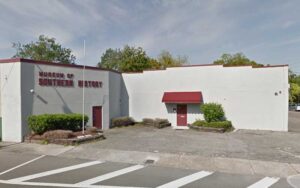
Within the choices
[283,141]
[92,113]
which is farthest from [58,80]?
[283,141]

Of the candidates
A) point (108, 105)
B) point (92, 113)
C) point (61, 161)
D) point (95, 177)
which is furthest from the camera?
point (108, 105)

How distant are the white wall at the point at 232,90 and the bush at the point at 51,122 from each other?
30.9 ft

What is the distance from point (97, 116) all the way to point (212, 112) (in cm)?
972

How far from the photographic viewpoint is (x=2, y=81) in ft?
52.0

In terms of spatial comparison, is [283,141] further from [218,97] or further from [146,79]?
[146,79]

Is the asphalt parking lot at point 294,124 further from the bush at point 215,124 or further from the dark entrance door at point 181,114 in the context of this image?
the dark entrance door at point 181,114

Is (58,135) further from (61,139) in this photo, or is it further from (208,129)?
(208,129)

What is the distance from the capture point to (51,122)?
15.6 metres

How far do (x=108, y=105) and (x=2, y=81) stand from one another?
8535mm

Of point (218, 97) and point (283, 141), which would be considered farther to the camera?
point (218, 97)

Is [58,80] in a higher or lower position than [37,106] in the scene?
higher

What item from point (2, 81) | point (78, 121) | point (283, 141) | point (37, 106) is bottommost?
point (283, 141)

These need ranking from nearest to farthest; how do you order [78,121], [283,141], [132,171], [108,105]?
[132,171], [283,141], [78,121], [108,105]

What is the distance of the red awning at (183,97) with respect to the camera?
22234 mm
